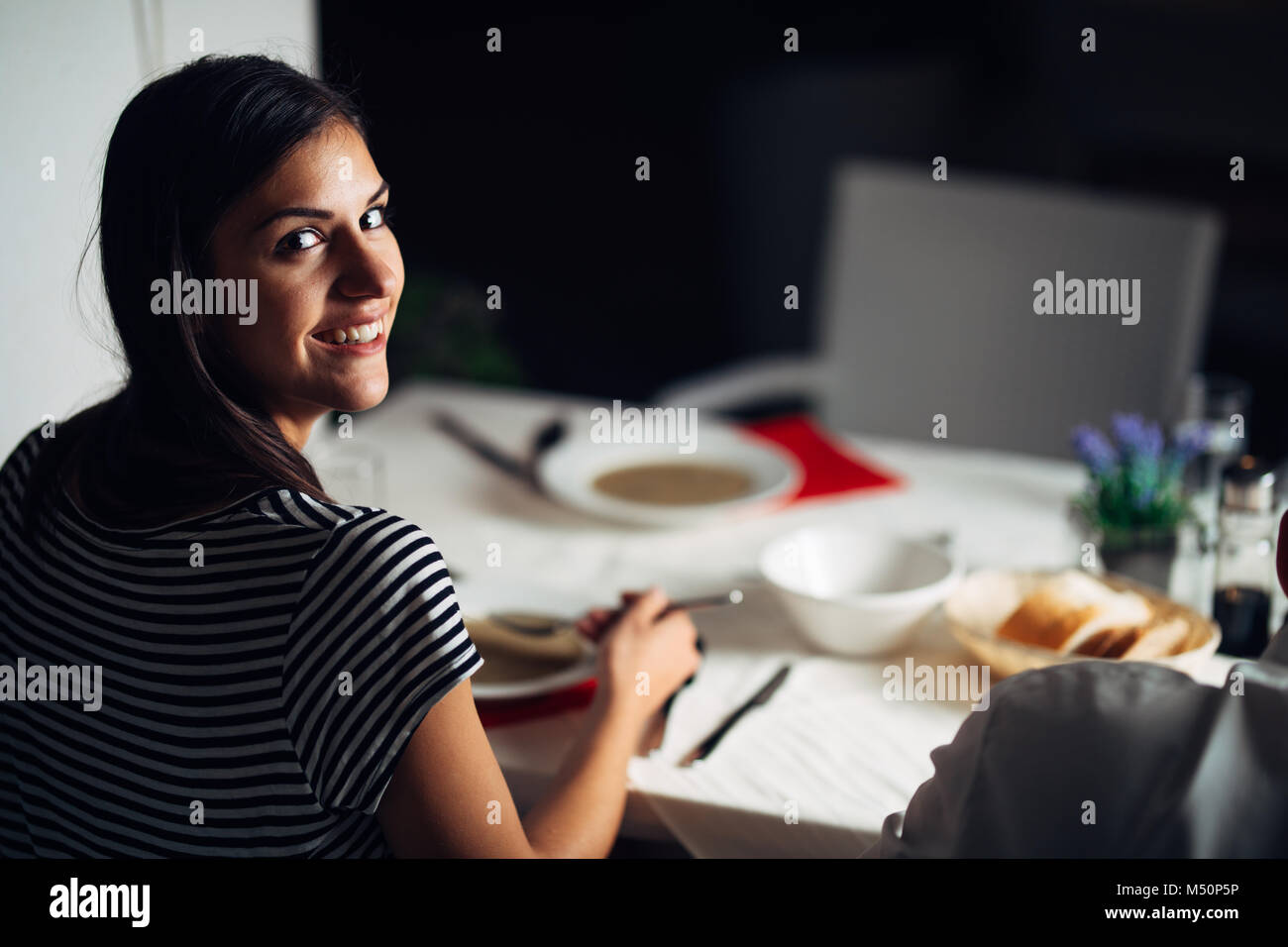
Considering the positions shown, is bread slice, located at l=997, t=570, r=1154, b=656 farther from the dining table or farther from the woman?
the woman

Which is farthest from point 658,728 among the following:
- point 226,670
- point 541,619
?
point 226,670

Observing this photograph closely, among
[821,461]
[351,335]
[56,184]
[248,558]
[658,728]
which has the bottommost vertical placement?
[658,728]

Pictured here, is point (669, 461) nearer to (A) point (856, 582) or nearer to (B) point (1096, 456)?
(A) point (856, 582)

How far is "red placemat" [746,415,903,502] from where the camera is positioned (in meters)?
1.61

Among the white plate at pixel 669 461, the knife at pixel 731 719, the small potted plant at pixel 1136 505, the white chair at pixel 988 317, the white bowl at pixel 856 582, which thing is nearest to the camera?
the knife at pixel 731 719

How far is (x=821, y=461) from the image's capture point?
1688 mm

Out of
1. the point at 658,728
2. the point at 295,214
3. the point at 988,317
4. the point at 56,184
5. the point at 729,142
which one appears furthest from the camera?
the point at 729,142

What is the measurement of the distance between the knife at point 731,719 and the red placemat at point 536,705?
109 mm

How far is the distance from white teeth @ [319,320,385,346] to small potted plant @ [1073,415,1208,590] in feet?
2.59

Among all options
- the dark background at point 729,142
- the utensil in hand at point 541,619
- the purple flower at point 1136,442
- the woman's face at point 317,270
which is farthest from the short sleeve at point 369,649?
the dark background at point 729,142

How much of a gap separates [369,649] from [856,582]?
607 millimetres

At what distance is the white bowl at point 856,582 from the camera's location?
1.16 meters

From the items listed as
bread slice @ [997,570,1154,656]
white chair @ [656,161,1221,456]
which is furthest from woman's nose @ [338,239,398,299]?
white chair @ [656,161,1221,456]

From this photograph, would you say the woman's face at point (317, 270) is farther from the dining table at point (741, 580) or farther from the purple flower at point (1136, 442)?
the purple flower at point (1136, 442)
